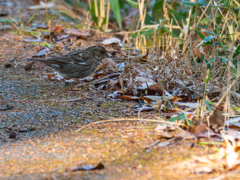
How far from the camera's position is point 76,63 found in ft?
14.1

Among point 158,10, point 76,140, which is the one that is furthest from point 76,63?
point 158,10

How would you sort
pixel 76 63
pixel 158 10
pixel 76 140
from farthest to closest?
1. pixel 158 10
2. pixel 76 63
3. pixel 76 140

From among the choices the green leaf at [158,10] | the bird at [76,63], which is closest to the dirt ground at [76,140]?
the bird at [76,63]

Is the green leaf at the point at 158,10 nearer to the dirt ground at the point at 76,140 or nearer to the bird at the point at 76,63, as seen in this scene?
the bird at the point at 76,63

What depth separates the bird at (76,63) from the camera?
421cm

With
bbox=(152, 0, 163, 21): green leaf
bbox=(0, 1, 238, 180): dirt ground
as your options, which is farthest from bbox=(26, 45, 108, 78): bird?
bbox=(152, 0, 163, 21): green leaf

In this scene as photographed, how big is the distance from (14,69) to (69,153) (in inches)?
101

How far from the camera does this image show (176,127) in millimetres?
2465

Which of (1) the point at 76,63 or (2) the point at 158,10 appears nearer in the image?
(1) the point at 76,63

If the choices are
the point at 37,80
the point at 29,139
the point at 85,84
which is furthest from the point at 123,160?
the point at 37,80

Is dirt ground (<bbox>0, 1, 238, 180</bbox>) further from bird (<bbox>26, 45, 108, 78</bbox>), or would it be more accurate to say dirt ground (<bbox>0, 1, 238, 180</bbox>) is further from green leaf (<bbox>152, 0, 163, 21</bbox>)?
green leaf (<bbox>152, 0, 163, 21</bbox>)

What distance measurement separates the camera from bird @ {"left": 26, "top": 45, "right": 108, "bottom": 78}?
13.8 feet

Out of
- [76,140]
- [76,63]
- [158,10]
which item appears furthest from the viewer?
[158,10]

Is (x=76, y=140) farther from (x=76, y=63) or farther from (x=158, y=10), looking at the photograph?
(x=158, y=10)
